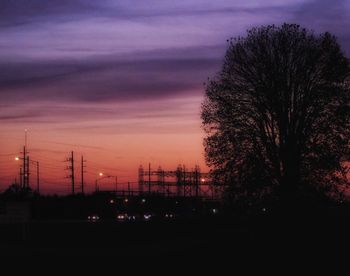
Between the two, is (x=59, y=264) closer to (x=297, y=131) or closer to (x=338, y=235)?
(x=338, y=235)

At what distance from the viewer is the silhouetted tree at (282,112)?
50844 millimetres

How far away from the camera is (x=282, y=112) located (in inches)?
2032

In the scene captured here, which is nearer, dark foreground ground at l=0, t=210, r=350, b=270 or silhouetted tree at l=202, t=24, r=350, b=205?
dark foreground ground at l=0, t=210, r=350, b=270

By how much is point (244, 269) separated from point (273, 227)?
306 inches

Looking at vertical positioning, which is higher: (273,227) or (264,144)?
(264,144)

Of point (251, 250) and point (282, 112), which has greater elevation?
point (282, 112)

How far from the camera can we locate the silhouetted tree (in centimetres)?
5084

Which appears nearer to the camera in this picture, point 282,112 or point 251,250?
point 251,250

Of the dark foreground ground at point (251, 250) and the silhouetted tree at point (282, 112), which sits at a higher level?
the silhouetted tree at point (282, 112)

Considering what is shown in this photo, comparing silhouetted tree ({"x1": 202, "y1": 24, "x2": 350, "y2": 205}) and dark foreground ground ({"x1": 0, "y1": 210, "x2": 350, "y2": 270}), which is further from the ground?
silhouetted tree ({"x1": 202, "y1": 24, "x2": 350, "y2": 205})

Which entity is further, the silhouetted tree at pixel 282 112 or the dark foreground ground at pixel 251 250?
the silhouetted tree at pixel 282 112

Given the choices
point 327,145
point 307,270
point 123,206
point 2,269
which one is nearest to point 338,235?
point 307,270

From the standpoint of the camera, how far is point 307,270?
26750 millimetres

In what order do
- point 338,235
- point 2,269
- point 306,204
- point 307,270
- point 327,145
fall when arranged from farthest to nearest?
point 327,145
point 306,204
point 338,235
point 2,269
point 307,270
